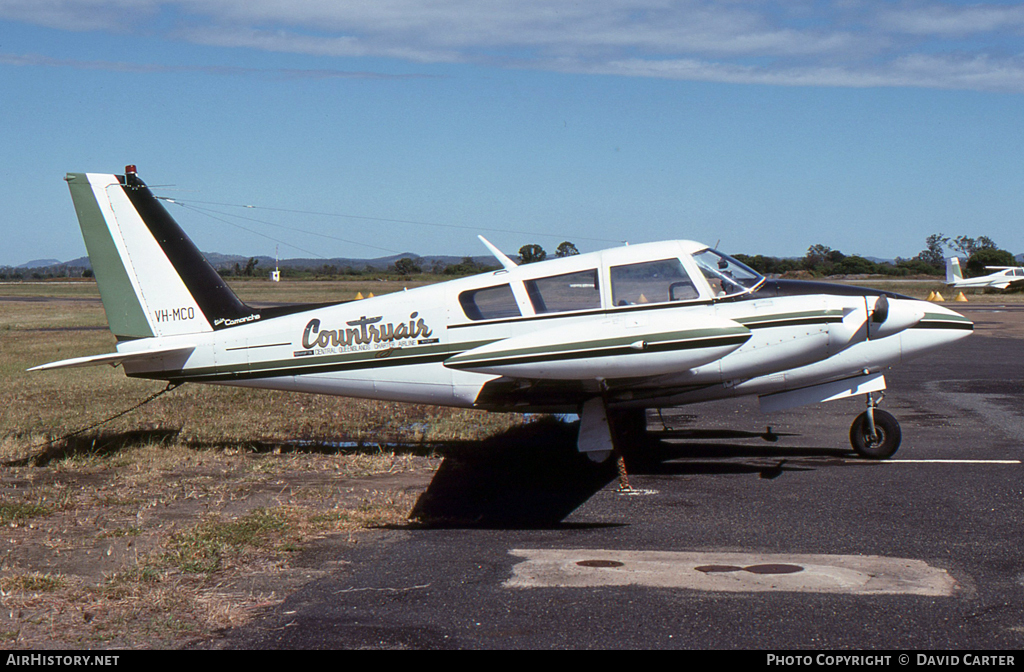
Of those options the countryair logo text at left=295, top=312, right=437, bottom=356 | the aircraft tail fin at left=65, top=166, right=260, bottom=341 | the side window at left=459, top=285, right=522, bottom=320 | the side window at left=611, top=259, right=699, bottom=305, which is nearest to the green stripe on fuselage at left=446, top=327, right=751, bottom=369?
the side window at left=611, top=259, right=699, bottom=305

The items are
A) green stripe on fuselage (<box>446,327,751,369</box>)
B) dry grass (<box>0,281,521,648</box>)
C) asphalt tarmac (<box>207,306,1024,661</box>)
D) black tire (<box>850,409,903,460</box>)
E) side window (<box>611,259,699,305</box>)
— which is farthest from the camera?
black tire (<box>850,409,903,460</box>)

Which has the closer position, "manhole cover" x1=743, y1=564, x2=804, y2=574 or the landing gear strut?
"manhole cover" x1=743, y1=564, x2=804, y2=574

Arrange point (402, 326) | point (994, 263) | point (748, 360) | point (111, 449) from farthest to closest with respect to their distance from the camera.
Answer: point (994, 263), point (111, 449), point (402, 326), point (748, 360)

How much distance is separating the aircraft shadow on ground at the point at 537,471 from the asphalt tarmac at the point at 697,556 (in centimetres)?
4

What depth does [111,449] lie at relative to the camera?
10938 millimetres

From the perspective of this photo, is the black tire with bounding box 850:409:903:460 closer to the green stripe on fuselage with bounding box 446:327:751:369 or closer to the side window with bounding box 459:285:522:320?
the green stripe on fuselage with bounding box 446:327:751:369

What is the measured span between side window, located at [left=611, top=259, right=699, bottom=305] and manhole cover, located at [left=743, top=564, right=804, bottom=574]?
11.6 ft

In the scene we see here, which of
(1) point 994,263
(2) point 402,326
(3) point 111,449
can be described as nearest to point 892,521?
(2) point 402,326

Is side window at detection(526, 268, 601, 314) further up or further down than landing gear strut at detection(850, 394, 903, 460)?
further up

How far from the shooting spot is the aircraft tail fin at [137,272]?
10.5m

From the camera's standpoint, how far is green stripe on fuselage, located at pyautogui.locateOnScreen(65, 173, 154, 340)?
1052cm
